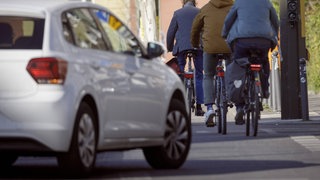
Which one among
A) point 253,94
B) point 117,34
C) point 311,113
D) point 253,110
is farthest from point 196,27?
point 117,34

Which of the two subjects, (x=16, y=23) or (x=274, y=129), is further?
(x=274, y=129)

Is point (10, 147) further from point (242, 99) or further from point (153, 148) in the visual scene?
point (242, 99)

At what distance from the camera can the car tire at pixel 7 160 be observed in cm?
1174

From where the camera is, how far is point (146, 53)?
39.4 feet

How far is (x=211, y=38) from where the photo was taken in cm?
1780

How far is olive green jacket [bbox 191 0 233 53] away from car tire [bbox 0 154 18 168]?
6.17m

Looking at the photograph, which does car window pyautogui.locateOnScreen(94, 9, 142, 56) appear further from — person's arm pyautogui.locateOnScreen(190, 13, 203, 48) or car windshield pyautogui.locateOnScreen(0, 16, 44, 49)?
person's arm pyautogui.locateOnScreen(190, 13, 203, 48)

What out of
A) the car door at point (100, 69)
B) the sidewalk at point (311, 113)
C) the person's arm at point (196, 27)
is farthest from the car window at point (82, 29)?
the sidewalk at point (311, 113)

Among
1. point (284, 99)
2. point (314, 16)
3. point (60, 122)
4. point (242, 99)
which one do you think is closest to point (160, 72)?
point (60, 122)

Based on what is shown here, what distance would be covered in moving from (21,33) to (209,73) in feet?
24.0

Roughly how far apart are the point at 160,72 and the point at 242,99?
4849 mm

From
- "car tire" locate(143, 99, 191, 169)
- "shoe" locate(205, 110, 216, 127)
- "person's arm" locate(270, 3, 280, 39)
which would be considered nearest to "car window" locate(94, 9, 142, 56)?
"car tire" locate(143, 99, 191, 169)

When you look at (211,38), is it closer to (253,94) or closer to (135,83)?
(253,94)

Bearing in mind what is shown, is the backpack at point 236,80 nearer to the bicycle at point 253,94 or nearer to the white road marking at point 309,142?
the bicycle at point 253,94
